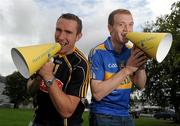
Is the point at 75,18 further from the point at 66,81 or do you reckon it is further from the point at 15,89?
the point at 15,89

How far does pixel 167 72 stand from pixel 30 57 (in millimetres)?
45366

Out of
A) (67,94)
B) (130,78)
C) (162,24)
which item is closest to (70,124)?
(67,94)

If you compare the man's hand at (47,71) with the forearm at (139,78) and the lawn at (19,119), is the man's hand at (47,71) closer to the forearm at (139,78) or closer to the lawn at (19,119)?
the forearm at (139,78)

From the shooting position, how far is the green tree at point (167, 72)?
3904 centimetres

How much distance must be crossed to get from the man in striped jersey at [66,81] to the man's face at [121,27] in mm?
504

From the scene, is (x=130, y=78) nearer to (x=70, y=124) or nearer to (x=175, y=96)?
(x=70, y=124)

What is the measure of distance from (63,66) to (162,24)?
4206cm

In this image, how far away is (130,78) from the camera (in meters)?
5.38

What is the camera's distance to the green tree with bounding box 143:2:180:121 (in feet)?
128

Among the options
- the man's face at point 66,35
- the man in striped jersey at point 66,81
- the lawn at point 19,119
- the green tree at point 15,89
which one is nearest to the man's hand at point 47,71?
the man in striped jersey at point 66,81

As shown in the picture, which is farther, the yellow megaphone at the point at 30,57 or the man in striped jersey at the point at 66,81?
the man in striped jersey at the point at 66,81

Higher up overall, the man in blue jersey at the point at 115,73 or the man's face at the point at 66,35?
the man's face at the point at 66,35

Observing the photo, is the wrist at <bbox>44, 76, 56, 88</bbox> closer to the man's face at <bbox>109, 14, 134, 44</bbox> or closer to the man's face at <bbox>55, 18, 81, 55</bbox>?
the man's face at <bbox>55, 18, 81, 55</bbox>

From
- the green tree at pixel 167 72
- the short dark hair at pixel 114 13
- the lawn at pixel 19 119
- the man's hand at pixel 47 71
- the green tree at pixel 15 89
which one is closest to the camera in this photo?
the man's hand at pixel 47 71
